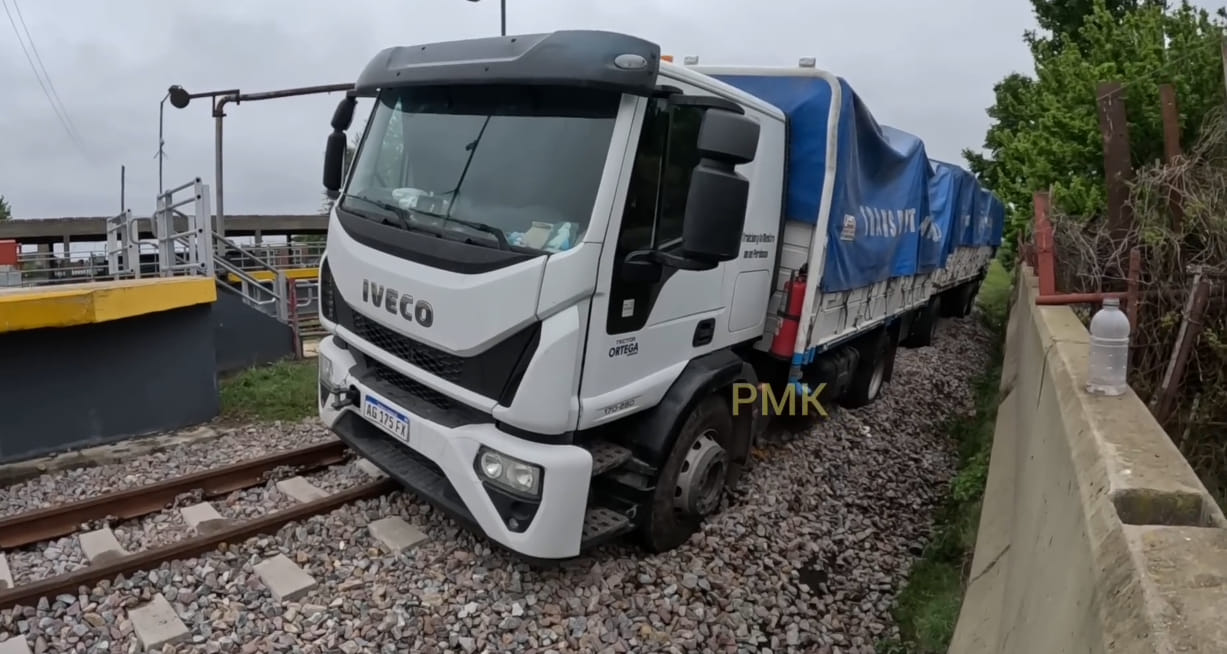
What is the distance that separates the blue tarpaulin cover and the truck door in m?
1.34

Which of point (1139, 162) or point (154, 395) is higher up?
point (1139, 162)

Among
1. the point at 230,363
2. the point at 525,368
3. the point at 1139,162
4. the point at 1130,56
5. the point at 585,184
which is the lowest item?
the point at 230,363

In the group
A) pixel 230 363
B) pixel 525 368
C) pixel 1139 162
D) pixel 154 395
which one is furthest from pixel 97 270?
pixel 1139 162

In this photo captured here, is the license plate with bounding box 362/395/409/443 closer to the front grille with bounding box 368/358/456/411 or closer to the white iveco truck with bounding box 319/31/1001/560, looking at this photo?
the white iveco truck with bounding box 319/31/1001/560

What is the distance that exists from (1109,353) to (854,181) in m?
2.89

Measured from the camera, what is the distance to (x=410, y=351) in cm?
391

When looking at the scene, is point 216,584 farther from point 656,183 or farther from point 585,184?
point 656,183

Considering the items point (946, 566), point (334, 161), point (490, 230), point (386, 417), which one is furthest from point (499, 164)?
point (946, 566)

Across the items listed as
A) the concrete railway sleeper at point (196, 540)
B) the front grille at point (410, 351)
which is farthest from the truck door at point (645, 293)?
the concrete railway sleeper at point (196, 540)

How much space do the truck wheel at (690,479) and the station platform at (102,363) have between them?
463cm

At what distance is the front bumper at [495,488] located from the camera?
135 inches

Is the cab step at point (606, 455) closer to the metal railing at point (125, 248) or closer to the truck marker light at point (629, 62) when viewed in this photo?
the truck marker light at point (629, 62)

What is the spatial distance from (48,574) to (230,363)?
5.65m

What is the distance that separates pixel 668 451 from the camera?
407cm
